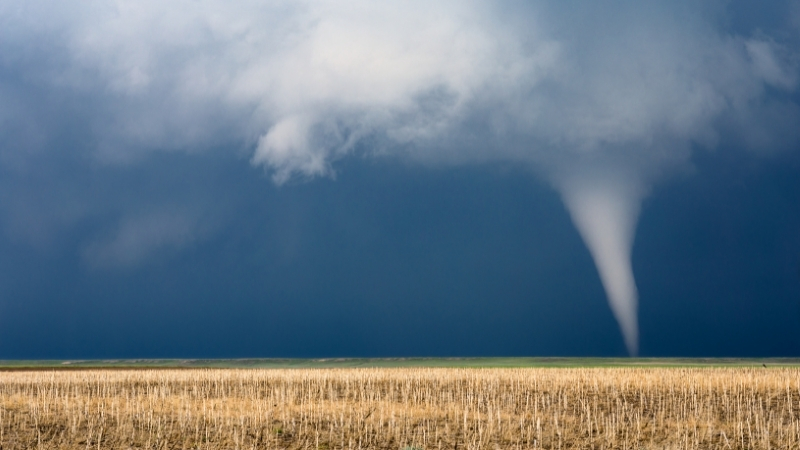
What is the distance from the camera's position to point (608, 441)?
76.1 ft

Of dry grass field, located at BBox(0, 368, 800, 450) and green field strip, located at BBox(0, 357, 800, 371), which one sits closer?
dry grass field, located at BBox(0, 368, 800, 450)

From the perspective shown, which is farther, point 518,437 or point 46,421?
point 46,421

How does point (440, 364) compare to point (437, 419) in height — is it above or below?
below

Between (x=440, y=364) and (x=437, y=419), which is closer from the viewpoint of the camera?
(x=437, y=419)

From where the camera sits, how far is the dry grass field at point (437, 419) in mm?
23578

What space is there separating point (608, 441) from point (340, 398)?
17660 millimetres

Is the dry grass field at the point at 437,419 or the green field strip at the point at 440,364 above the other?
the dry grass field at the point at 437,419

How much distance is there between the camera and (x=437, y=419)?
27500 millimetres

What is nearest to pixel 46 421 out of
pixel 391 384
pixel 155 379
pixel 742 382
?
pixel 391 384

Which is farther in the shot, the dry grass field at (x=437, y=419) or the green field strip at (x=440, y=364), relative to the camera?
the green field strip at (x=440, y=364)

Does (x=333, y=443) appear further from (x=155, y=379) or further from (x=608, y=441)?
(x=155, y=379)

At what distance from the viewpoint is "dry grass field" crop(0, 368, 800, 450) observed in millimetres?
23578

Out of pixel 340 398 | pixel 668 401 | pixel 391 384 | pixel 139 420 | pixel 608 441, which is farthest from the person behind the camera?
pixel 391 384

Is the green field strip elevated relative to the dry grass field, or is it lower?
lower
